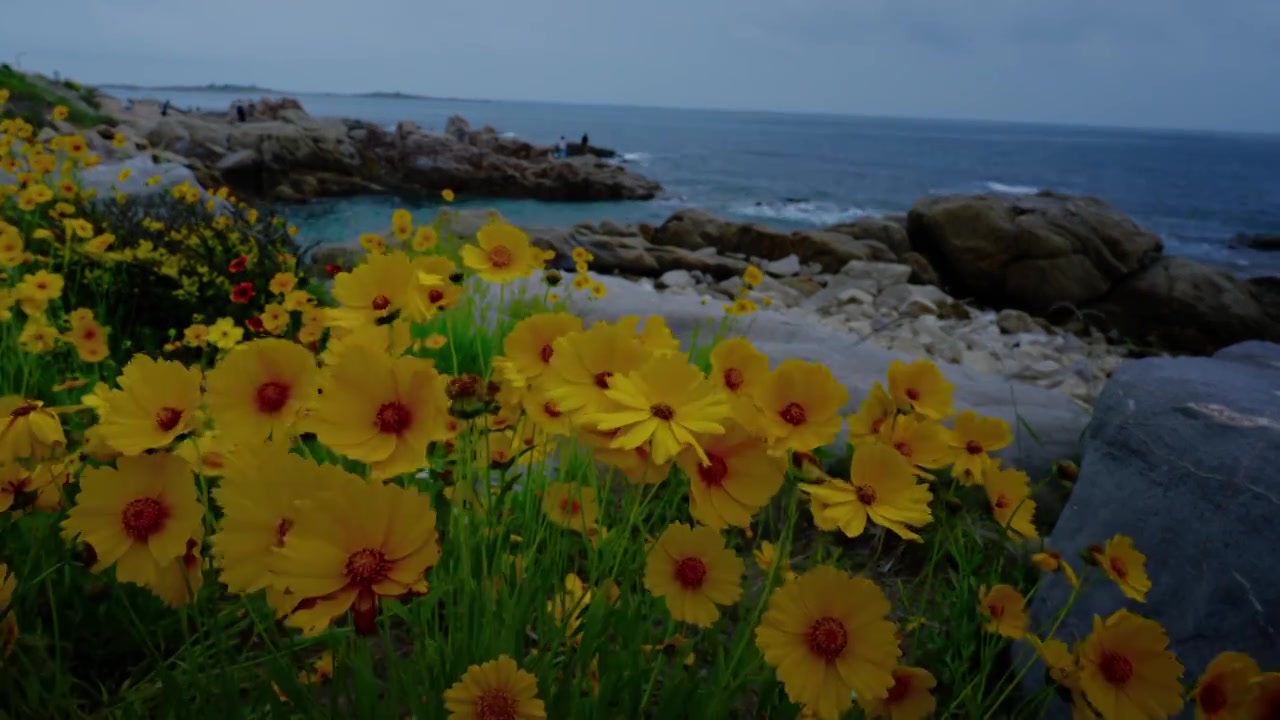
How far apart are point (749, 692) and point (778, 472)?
2.52 ft

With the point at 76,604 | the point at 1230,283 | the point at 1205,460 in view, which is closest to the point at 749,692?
the point at 1205,460

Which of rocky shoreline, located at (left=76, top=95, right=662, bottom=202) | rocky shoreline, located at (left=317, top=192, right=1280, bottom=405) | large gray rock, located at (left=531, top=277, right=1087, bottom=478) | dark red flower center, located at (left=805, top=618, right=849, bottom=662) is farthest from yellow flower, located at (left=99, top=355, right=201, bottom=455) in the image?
rocky shoreline, located at (left=76, top=95, right=662, bottom=202)

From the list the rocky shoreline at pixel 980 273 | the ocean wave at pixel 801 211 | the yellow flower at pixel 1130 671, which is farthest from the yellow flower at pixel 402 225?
the ocean wave at pixel 801 211

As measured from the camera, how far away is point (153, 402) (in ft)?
2.21

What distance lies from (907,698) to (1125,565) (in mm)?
349

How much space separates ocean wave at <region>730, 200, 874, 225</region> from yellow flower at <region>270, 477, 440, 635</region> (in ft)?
68.6

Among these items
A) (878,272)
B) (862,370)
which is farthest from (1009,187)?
(862,370)

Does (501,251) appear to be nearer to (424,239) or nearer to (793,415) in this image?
(793,415)

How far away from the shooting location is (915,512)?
0.69 m

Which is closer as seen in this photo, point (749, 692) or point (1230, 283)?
point (749, 692)

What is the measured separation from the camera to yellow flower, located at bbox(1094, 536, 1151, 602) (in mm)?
881

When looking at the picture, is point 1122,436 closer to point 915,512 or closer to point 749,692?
point 749,692

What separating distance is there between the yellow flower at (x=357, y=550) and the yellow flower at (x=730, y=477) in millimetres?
263

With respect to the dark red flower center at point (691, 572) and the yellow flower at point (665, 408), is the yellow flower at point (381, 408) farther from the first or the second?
the dark red flower center at point (691, 572)
